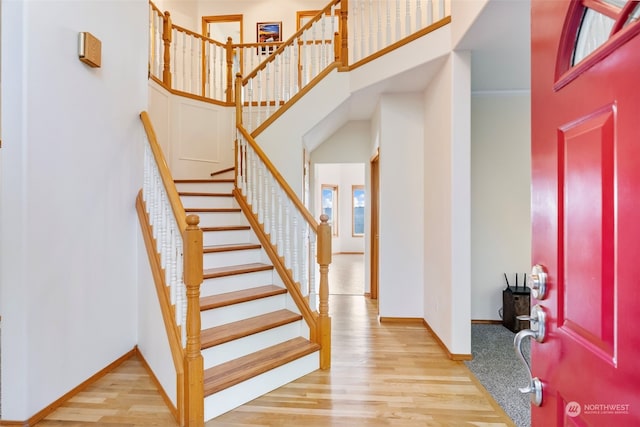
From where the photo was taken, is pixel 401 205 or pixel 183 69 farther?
pixel 183 69

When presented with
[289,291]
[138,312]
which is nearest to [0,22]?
[138,312]

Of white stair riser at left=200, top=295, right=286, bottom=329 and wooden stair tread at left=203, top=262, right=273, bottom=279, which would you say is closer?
white stair riser at left=200, top=295, right=286, bottom=329

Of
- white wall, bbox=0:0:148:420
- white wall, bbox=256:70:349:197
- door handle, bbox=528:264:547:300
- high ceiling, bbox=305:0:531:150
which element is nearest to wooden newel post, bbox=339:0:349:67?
white wall, bbox=256:70:349:197

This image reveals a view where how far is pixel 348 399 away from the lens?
227 centimetres

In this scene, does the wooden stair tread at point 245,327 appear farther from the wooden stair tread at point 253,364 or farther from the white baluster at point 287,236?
the white baluster at point 287,236

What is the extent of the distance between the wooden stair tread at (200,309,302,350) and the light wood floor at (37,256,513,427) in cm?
44

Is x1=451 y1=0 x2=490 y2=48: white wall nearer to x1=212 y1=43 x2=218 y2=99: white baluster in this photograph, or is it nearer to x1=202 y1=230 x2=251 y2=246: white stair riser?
x1=202 y1=230 x2=251 y2=246: white stair riser

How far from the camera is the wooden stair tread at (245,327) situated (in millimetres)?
2301

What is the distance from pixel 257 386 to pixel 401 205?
2.48 metres

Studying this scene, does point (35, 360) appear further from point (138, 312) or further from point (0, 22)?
point (0, 22)

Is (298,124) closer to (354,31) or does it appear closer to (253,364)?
(354,31)

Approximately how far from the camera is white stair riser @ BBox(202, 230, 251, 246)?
325 cm

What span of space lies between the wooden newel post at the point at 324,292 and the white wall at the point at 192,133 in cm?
287

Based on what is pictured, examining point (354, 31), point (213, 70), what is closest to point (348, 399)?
point (354, 31)
